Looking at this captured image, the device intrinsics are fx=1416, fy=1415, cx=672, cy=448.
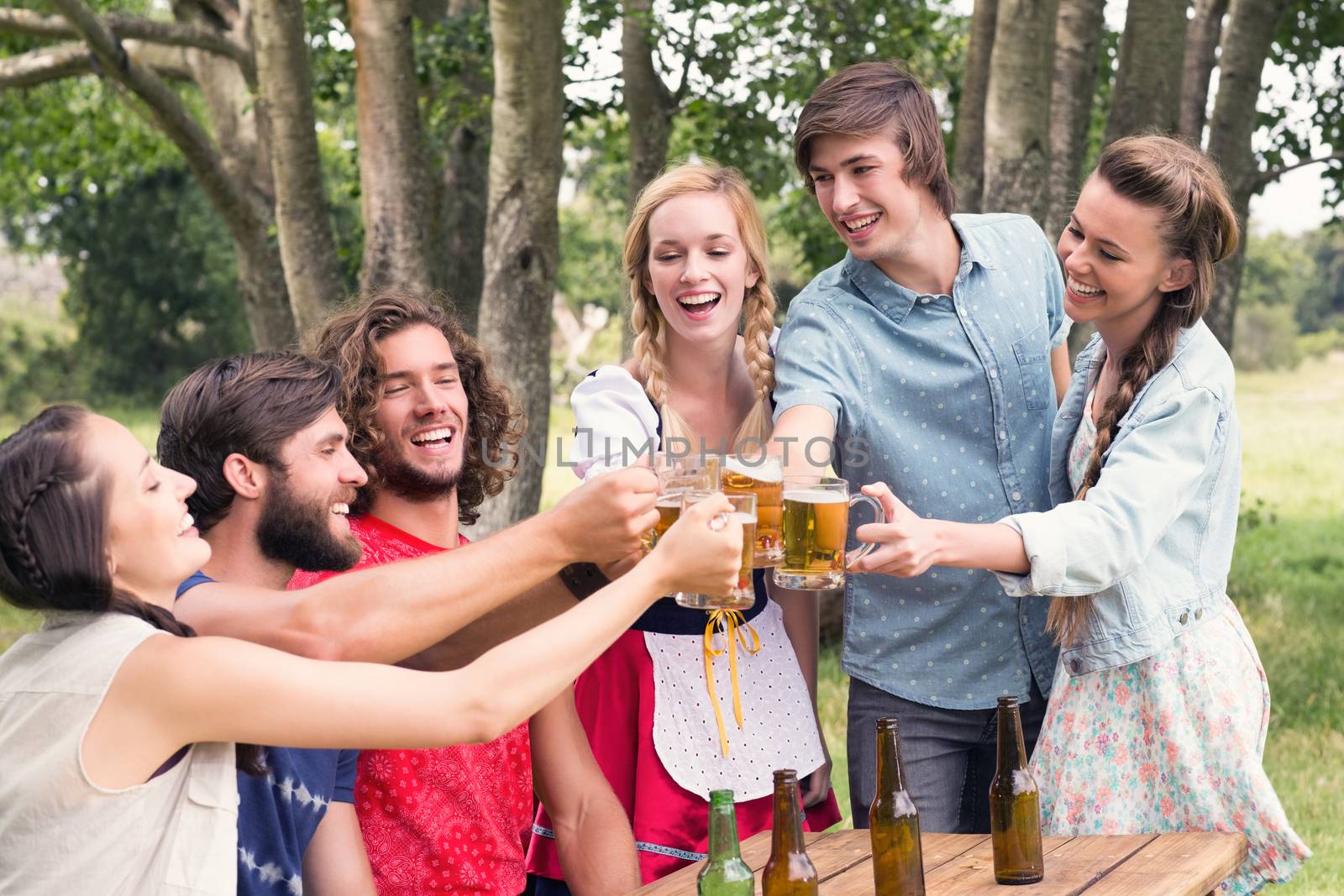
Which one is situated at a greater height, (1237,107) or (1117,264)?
(1237,107)

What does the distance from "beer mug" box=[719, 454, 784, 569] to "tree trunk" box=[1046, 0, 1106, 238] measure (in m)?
5.31

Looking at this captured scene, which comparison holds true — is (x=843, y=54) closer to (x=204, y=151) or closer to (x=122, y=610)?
(x=204, y=151)

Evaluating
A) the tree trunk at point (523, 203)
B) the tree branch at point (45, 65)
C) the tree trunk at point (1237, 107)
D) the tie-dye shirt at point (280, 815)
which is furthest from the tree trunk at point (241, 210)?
the tie-dye shirt at point (280, 815)

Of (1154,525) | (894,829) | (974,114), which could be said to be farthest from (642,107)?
(894,829)

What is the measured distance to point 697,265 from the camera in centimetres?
338

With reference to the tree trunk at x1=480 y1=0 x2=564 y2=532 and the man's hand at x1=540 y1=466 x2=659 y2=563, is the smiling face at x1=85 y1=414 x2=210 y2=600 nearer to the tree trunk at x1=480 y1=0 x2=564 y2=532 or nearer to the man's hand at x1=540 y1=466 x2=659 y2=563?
the man's hand at x1=540 y1=466 x2=659 y2=563

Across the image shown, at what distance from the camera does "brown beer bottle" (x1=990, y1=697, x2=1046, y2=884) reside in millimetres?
2611

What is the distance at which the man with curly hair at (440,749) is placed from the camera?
120 inches

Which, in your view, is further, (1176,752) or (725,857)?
(1176,752)

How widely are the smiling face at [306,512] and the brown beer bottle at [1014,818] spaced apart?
1347 millimetres

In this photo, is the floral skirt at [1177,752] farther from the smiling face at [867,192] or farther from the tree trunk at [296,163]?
the tree trunk at [296,163]

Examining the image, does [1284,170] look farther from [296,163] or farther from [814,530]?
[814,530]

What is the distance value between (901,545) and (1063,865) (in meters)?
0.68

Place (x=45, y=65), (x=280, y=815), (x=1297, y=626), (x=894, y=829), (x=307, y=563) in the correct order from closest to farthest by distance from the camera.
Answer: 1. (x=894, y=829)
2. (x=280, y=815)
3. (x=307, y=563)
4. (x=1297, y=626)
5. (x=45, y=65)
